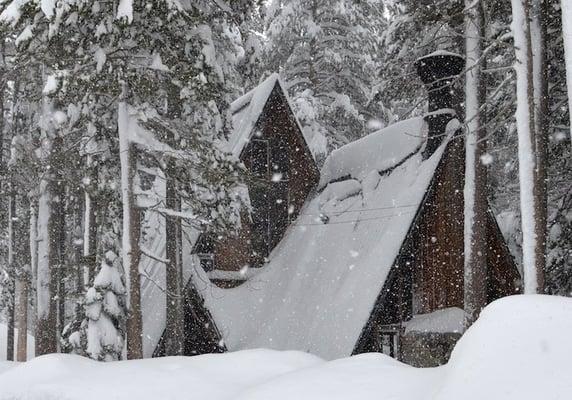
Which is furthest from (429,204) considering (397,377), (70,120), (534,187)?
(397,377)

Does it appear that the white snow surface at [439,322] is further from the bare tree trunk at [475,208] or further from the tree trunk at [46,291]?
the tree trunk at [46,291]

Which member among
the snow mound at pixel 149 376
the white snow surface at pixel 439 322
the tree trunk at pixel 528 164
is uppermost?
the tree trunk at pixel 528 164

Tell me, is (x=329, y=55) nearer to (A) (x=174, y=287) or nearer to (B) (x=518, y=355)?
(A) (x=174, y=287)

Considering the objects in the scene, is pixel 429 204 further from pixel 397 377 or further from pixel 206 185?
pixel 397 377

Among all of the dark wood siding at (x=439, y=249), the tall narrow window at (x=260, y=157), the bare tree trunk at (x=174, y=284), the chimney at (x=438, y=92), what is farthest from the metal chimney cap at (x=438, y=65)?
the bare tree trunk at (x=174, y=284)

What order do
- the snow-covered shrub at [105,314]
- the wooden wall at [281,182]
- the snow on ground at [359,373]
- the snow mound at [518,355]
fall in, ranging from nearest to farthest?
the snow mound at [518,355], the snow on ground at [359,373], the snow-covered shrub at [105,314], the wooden wall at [281,182]

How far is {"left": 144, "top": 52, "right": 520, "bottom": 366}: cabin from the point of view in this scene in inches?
554

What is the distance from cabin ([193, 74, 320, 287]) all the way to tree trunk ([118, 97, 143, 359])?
555 cm

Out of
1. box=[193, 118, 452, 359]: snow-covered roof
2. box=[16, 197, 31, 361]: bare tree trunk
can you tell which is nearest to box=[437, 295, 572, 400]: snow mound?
box=[193, 118, 452, 359]: snow-covered roof

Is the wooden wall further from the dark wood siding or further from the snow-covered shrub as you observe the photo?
the snow-covered shrub

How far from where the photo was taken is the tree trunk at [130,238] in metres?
11.5

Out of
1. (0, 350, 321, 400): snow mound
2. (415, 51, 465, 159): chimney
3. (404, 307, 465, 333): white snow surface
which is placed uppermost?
(415, 51, 465, 159): chimney

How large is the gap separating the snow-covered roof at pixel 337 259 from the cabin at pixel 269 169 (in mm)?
399

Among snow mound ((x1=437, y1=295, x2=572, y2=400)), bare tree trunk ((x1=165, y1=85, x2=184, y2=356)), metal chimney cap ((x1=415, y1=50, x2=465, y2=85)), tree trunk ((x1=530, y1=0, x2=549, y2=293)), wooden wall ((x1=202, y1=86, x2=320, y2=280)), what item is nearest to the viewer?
snow mound ((x1=437, y1=295, x2=572, y2=400))
